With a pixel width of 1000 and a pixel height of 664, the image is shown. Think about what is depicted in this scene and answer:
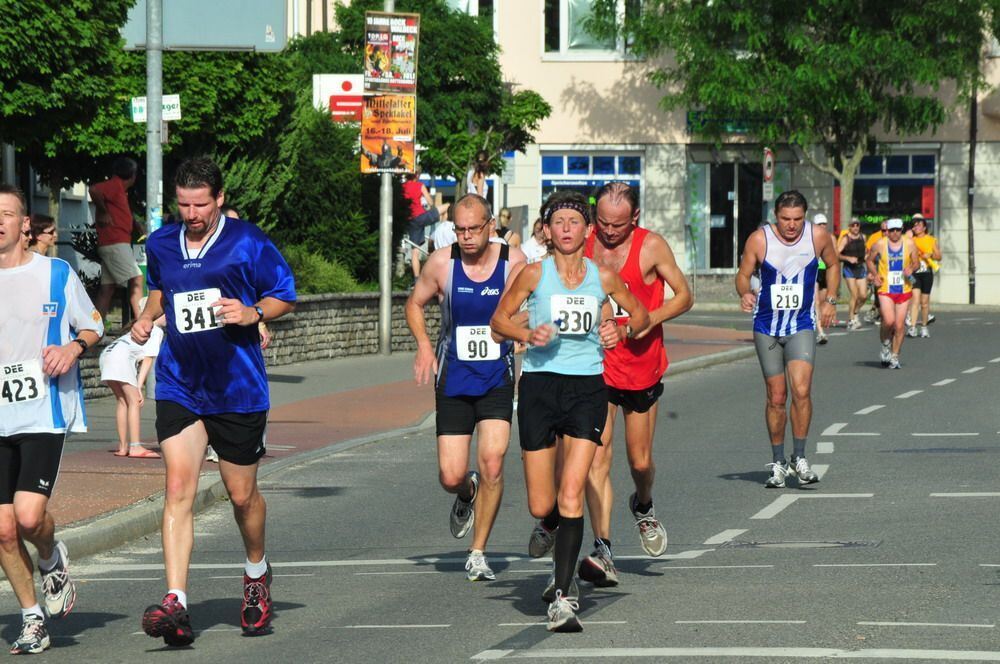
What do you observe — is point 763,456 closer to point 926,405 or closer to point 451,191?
point 926,405

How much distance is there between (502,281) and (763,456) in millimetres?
5979

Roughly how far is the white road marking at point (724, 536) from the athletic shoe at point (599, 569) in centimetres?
148

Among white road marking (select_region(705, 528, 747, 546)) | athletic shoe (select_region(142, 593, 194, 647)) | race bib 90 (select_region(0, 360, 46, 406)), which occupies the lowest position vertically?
white road marking (select_region(705, 528, 747, 546))

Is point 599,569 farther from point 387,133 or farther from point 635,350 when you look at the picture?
Answer: point 387,133

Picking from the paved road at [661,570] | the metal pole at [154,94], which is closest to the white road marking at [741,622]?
the paved road at [661,570]

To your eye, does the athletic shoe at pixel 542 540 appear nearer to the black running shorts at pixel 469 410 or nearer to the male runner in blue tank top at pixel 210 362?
the black running shorts at pixel 469 410

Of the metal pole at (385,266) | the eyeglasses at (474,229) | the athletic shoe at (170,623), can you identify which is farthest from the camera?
the metal pole at (385,266)

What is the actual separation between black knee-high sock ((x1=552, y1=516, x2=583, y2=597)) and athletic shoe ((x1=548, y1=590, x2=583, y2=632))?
0.12 meters

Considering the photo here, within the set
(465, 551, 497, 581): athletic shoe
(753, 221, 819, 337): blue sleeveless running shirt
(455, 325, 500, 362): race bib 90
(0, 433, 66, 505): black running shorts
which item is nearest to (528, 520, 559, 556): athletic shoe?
(465, 551, 497, 581): athletic shoe

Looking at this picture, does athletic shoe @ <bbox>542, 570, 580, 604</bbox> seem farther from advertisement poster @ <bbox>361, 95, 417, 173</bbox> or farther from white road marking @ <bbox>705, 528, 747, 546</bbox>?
advertisement poster @ <bbox>361, 95, 417, 173</bbox>

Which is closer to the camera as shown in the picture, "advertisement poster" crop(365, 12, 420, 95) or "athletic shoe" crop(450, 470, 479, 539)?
"athletic shoe" crop(450, 470, 479, 539)

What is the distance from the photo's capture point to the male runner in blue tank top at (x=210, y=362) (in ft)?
25.2

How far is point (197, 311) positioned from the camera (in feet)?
25.3

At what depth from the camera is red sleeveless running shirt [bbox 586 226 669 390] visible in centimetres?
941
